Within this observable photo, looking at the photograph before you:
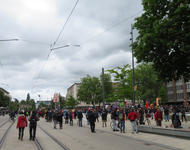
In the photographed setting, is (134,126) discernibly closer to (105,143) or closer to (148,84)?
(105,143)

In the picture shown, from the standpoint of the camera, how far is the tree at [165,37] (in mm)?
13375

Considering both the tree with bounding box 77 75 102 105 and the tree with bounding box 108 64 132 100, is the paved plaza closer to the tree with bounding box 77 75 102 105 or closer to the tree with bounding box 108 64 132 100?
the tree with bounding box 108 64 132 100

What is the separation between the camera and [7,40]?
47.8 ft

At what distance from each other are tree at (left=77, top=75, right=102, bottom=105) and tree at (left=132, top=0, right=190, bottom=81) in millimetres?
73101

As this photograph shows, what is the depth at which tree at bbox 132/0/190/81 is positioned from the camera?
43.9 feet

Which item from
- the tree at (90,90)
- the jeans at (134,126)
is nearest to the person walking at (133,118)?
the jeans at (134,126)

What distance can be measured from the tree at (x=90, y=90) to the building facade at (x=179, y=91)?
27550 mm

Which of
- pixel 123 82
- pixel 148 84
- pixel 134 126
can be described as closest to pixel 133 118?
pixel 134 126

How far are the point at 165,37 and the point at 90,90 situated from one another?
251 ft

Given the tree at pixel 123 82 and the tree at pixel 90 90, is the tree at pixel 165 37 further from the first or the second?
the tree at pixel 90 90

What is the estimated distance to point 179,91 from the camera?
72188mm

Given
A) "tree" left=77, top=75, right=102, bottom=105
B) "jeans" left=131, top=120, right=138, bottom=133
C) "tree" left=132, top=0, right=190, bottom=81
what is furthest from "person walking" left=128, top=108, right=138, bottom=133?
"tree" left=77, top=75, right=102, bottom=105

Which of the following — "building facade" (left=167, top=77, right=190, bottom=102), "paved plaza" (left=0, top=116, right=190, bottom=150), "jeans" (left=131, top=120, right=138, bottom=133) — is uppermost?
"building facade" (left=167, top=77, right=190, bottom=102)

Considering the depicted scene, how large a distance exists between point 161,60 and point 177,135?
6.33m
